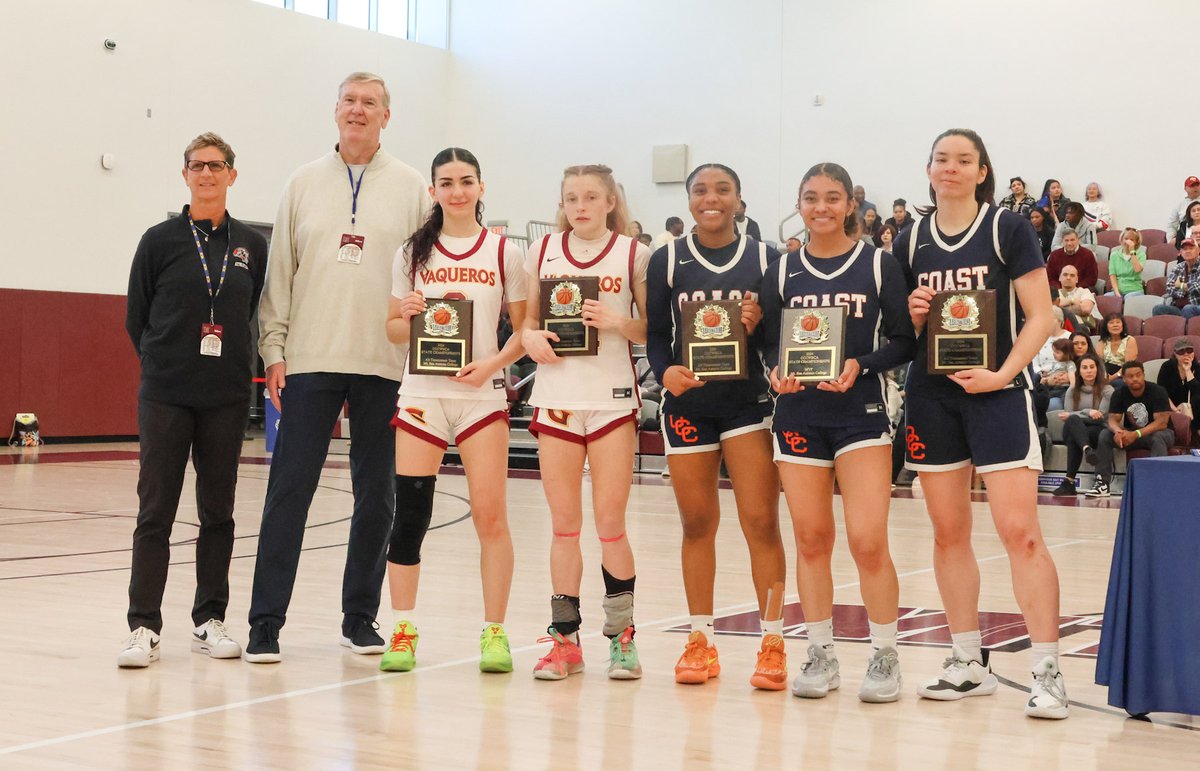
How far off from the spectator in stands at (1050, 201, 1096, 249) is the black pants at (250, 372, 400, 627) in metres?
11.9

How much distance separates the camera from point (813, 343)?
3977 mm

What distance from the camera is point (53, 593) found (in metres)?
5.84

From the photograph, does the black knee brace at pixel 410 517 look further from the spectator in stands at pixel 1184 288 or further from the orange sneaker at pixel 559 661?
Result: the spectator in stands at pixel 1184 288

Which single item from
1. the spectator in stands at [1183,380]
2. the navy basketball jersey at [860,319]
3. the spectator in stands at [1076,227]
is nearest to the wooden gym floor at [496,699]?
the navy basketball jersey at [860,319]

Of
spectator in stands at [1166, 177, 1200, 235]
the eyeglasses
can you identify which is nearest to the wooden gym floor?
the eyeglasses

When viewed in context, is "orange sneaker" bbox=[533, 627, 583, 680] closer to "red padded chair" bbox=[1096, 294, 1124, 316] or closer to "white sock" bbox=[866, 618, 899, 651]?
"white sock" bbox=[866, 618, 899, 651]

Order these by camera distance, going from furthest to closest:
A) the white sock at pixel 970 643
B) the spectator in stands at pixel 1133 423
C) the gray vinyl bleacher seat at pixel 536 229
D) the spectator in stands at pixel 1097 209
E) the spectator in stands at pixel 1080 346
Answer: 1. the gray vinyl bleacher seat at pixel 536 229
2. the spectator in stands at pixel 1097 209
3. the spectator in stands at pixel 1080 346
4. the spectator in stands at pixel 1133 423
5. the white sock at pixel 970 643

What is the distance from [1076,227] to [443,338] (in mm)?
12584

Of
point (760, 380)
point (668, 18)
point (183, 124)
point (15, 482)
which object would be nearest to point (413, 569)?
point (760, 380)

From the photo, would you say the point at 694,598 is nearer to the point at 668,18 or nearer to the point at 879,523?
the point at 879,523

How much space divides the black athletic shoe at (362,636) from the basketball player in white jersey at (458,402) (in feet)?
0.90

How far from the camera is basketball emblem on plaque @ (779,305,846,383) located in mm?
3945

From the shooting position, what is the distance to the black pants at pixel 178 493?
14.8 feet

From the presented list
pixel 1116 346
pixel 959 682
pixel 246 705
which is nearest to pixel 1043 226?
pixel 1116 346
